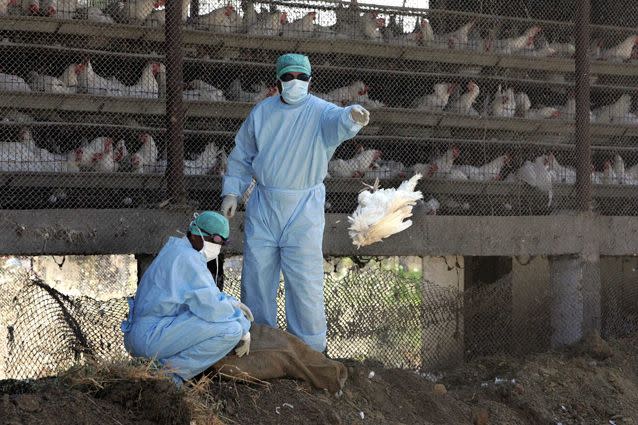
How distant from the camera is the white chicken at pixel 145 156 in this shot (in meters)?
8.87

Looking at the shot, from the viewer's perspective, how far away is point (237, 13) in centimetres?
984

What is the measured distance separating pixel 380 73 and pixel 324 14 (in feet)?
2.58

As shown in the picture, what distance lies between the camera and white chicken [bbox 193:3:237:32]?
9.64 metres

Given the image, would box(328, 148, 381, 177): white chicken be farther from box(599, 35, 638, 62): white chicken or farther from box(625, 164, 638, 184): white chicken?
box(599, 35, 638, 62): white chicken

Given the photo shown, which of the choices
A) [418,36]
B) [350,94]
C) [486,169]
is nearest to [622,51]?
[486,169]

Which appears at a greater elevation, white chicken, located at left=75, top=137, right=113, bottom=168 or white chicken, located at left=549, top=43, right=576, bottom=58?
white chicken, located at left=549, top=43, right=576, bottom=58

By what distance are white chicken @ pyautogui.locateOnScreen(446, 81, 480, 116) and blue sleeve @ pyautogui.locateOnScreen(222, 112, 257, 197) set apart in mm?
3766

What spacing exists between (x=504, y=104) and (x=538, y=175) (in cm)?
99

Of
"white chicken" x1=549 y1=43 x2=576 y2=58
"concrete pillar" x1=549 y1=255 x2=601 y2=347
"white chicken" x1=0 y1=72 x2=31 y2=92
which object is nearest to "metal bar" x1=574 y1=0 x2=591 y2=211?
"concrete pillar" x1=549 y1=255 x2=601 y2=347

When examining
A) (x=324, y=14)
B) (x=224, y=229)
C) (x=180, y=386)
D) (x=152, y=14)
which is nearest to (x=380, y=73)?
(x=324, y=14)

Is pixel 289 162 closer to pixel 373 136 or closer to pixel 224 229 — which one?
pixel 224 229

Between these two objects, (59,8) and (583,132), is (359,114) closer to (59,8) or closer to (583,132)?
(59,8)

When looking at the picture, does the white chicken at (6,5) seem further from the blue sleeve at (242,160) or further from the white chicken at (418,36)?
the white chicken at (418,36)

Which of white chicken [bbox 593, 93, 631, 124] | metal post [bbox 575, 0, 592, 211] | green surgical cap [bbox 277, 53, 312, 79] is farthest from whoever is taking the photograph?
white chicken [bbox 593, 93, 631, 124]
